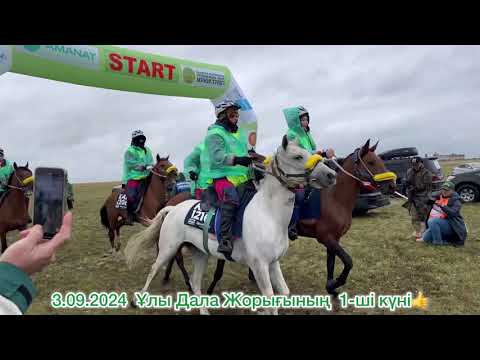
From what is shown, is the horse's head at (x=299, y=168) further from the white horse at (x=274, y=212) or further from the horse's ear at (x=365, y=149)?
the horse's ear at (x=365, y=149)

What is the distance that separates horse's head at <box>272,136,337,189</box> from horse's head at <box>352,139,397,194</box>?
6.58 ft

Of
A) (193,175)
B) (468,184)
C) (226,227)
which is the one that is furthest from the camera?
(468,184)

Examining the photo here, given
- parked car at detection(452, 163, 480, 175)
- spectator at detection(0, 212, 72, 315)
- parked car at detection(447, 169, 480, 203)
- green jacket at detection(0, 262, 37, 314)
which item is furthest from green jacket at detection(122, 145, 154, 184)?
parked car at detection(452, 163, 480, 175)

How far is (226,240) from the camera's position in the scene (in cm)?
426

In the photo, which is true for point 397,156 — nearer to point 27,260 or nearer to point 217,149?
point 217,149

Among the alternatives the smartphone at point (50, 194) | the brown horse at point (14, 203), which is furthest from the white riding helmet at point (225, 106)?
the brown horse at point (14, 203)

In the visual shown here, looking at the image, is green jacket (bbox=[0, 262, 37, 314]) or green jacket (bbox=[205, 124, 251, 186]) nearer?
green jacket (bbox=[0, 262, 37, 314])

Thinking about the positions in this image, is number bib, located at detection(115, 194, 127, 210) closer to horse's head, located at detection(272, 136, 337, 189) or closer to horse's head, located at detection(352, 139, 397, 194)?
horse's head, located at detection(272, 136, 337, 189)

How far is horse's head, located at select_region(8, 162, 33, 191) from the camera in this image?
781cm

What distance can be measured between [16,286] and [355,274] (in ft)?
21.6

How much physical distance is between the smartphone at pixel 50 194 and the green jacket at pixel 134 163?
21.9 ft

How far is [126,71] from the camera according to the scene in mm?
9117

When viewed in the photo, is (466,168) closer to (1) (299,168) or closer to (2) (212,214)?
(1) (299,168)

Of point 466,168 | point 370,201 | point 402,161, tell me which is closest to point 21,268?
point 370,201
